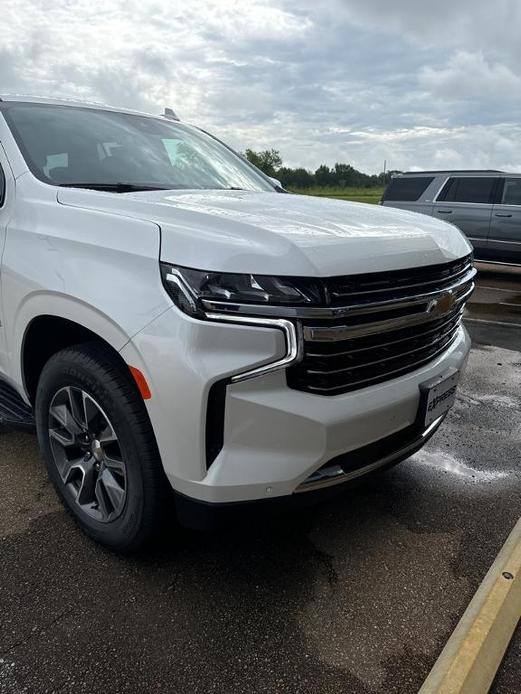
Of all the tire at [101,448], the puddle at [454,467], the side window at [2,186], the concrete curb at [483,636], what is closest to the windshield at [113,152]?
the side window at [2,186]

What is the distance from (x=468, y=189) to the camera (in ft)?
35.7

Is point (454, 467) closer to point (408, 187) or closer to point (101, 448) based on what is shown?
point (101, 448)

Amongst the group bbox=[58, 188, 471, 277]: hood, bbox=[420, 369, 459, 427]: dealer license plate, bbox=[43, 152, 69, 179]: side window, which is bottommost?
bbox=[420, 369, 459, 427]: dealer license plate

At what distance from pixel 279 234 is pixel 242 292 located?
256 mm

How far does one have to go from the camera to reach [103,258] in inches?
83.3

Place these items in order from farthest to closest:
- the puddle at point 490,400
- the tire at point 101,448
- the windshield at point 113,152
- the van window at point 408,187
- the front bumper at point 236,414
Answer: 1. the van window at point 408,187
2. the puddle at point 490,400
3. the windshield at point 113,152
4. the tire at point 101,448
5. the front bumper at point 236,414

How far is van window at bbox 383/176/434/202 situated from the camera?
37.2ft

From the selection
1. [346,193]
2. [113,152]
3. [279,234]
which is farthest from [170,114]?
A: [346,193]

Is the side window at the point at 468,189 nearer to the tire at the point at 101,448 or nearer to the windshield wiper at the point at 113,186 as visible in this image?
the windshield wiper at the point at 113,186

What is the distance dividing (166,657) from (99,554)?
68cm

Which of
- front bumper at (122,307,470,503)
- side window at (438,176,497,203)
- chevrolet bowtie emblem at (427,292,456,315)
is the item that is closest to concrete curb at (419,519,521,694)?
front bumper at (122,307,470,503)

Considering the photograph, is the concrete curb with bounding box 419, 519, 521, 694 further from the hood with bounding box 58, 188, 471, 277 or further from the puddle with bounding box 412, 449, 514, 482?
the hood with bounding box 58, 188, 471, 277

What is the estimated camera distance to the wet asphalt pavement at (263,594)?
6.24 ft

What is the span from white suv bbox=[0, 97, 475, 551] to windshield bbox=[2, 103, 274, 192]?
3 centimetres
